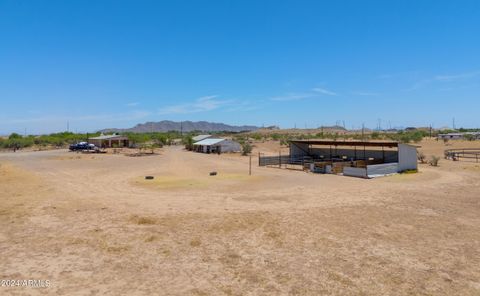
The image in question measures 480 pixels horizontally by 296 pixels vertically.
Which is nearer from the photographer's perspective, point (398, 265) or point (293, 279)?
point (293, 279)

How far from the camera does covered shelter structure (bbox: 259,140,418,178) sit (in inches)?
1088

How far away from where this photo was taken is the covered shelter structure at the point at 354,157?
2762cm

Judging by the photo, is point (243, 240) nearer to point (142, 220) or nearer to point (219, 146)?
point (142, 220)

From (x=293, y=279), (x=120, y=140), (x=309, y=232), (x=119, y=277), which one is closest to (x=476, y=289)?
(x=293, y=279)

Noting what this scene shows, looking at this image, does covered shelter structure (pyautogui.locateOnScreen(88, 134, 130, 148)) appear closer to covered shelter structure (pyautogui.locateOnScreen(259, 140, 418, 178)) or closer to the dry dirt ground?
covered shelter structure (pyautogui.locateOnScreen(259, 140, 418, 178))

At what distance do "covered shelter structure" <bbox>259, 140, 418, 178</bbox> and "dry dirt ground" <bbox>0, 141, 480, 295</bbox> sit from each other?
246 inches

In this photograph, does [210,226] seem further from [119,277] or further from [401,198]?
[401,198]

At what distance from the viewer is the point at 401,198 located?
18.1 metres

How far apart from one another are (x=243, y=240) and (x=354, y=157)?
27.3 meters

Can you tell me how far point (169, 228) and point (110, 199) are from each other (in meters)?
6.60

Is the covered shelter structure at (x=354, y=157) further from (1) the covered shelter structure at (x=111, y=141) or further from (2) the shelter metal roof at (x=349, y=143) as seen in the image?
(1) the covered shelter structure at (x=111, y=141)

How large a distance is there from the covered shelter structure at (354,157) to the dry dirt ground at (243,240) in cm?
625

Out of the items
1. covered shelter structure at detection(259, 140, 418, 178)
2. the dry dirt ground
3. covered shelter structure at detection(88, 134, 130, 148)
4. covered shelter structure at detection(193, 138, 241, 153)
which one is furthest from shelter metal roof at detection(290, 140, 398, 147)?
covered shelter structure at detection(88, 134, 130, 148)

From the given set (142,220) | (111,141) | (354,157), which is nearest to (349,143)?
(354,157)
